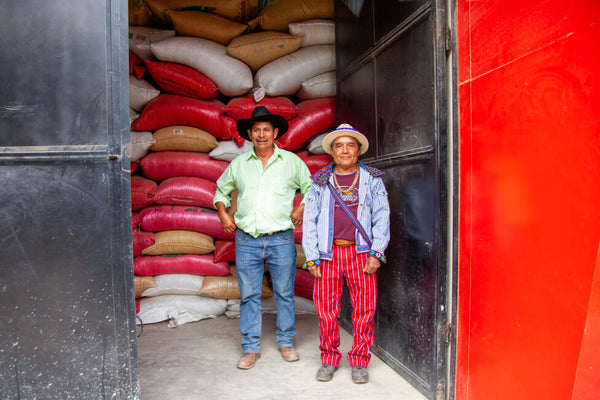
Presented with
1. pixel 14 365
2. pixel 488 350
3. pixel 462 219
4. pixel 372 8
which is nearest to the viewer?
pixel 14 365

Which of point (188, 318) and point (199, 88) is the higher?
point (199, 88)

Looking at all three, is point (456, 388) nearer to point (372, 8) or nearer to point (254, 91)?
point (372, 8)

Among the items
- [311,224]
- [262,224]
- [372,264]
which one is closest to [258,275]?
[262,224]

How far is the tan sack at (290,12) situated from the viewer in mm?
3785

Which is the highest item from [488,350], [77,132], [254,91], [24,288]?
[254,91]

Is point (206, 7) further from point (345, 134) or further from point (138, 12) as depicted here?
point (345, 134)

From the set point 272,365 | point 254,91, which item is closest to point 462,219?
point 272,365

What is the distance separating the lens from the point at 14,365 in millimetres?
1742

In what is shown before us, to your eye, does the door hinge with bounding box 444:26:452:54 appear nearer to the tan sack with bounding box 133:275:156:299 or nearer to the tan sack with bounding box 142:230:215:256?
the tan sack with bounding box 142:230:215:256

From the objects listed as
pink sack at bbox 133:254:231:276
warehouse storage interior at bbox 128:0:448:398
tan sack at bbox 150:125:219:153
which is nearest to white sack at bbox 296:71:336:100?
warehouse storage interior at bbox 128:0:448:398

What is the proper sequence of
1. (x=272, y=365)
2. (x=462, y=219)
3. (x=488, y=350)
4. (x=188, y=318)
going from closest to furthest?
1. (x=488, y=350)
2. (x=462, y=219)
3. (x=272, y=365)
4. (x=188, y=318)

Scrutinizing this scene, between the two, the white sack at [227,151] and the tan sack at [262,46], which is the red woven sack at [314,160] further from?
the tan sack at [262,46]

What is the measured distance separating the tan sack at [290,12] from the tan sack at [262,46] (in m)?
0.15

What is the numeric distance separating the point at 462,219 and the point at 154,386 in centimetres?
187
